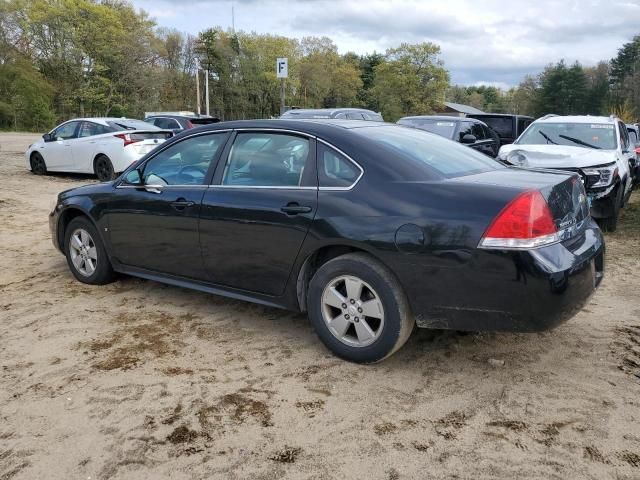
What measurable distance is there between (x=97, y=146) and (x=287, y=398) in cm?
1094

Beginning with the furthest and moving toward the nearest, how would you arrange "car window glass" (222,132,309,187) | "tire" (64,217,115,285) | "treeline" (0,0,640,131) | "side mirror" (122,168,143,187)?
"treeline" (0,0,640,131), "tire" (64,217,115,285), "side mirror" (122,168,143,187), "car window glass" (222,132,309,187)

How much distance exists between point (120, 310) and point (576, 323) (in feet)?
11.9

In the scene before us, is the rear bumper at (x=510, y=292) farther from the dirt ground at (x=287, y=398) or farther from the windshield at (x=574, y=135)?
the windshield at (x=574, y=135)

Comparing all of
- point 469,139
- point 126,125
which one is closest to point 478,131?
point 469,139

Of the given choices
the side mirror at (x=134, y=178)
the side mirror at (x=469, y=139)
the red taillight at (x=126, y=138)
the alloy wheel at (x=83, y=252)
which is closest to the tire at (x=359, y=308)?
the side mirror at (x=134, y=178)

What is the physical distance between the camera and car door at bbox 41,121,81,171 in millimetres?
13305

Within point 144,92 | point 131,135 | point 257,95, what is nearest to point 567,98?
point 257,95

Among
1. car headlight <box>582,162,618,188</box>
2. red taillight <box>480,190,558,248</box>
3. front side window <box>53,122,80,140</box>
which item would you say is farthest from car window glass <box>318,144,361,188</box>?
front side window <box>53,122,80,140</box>

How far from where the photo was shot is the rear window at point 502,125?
53.3 feet

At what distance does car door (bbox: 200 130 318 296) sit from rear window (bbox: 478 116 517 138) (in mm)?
13548

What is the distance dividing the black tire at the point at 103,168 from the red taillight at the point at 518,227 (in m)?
11.0

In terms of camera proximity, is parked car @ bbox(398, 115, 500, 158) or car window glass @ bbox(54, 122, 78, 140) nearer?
parked car @ bbox(398, 115, 500, 158)

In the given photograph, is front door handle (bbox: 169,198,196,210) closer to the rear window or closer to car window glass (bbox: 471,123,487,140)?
car window glass (bbox: 471,123,487,140)

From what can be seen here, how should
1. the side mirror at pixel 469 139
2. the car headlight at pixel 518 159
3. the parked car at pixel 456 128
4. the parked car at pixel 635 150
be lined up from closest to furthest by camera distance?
1. the car headlight at pixel 518 159
2. the side mirror at pixel 469 139
3. the parked car at pixel 635 150
4. the parked car at pixel 456 128
